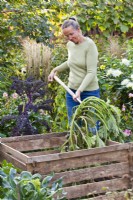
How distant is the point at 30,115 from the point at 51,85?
3070 mm

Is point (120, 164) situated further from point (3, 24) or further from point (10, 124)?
point (3, 24)

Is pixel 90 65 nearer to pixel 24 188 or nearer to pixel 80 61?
pixel 80 61

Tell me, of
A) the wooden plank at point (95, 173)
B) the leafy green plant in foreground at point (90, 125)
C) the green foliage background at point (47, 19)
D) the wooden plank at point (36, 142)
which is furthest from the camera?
the green foliage background at point (47, 19)

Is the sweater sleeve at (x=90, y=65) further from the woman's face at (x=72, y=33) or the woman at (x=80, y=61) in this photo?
the woman's face at (x=72, y=33)

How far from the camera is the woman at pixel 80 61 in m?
4.75

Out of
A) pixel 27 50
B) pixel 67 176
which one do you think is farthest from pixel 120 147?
pixel 27 50

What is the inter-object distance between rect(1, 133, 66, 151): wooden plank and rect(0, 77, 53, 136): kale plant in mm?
457

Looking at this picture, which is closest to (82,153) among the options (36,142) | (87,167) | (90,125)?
(87,167)

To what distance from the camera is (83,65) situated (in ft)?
16.1

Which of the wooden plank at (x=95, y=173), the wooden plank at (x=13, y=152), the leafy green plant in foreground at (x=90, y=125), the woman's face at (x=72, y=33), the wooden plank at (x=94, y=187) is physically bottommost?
the wooden plank at (x=94, y=187)

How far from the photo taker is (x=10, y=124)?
16.7 ft

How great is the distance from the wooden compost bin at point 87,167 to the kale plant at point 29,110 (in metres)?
0.74

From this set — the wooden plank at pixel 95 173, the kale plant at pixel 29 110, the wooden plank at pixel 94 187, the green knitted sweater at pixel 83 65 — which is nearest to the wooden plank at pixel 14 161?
the wooden plank at pixel 95 173

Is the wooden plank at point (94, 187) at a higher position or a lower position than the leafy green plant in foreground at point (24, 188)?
lower
